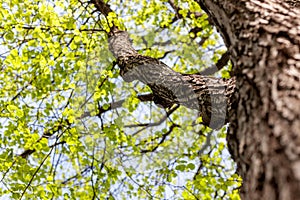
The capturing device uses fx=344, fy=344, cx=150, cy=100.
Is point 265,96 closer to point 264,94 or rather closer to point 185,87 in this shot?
point 264,94

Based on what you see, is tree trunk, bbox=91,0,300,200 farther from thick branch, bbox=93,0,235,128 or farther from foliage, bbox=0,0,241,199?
foliage, bbox=0,0,241,199

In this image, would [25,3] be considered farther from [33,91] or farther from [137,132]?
[137,132]

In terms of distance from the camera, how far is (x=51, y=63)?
4188mm

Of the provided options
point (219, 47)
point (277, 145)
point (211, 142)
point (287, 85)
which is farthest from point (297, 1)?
point (211, 142)

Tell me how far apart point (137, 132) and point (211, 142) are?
153cm

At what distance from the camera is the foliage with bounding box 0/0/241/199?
13.2 ft

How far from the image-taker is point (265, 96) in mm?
1258

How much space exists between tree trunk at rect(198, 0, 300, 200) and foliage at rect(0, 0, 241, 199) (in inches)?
94.2

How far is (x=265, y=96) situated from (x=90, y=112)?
161 inches

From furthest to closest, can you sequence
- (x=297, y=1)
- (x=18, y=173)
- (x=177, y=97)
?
(x=18, y=173), (x=177, y=97), (x=297, y=1)

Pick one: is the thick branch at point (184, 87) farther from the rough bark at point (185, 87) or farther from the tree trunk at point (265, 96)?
the tree trunk at point (265, 96)

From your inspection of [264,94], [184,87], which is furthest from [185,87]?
[264,94]

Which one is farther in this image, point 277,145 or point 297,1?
point 297,1

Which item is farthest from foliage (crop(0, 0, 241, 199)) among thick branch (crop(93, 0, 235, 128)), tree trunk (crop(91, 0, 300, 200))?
tree trunk (crop(91, 0, 300, 200))
